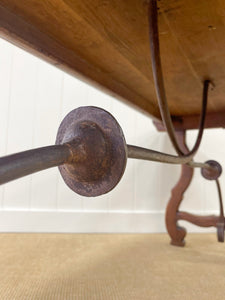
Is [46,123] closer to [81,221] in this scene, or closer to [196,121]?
[81,221]

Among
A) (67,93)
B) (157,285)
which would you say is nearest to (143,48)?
(157,285)

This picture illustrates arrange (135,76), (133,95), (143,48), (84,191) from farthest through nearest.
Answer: (133,95), (135,76), (143,48), (84,191)

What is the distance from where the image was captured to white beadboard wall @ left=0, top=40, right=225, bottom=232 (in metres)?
1.38

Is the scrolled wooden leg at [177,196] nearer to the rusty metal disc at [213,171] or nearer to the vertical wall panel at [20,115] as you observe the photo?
the rusty metal disc at [213,171]

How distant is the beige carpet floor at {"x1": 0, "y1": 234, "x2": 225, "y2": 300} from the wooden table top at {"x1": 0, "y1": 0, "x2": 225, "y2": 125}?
0.51 m

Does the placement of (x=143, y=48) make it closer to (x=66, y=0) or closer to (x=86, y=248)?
(x=66, y=0)

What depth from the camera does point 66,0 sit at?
0.43 m

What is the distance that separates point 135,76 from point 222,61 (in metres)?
0.23

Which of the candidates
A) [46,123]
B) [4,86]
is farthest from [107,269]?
[4,86]

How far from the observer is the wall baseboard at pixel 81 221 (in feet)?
4.39

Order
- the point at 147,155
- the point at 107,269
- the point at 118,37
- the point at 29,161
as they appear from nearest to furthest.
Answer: the point at 29,161
the point at 147,155
the point at 118,37
the point at 107,269

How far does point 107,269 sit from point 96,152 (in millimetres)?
582

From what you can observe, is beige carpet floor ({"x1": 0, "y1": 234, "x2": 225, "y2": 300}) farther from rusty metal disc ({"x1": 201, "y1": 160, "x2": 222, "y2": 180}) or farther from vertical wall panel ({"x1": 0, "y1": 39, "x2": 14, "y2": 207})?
vertical wall panel ({"x1": 0, "y1": 39, "x2": 14, "y2": 207})

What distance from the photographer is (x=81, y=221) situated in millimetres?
1428
